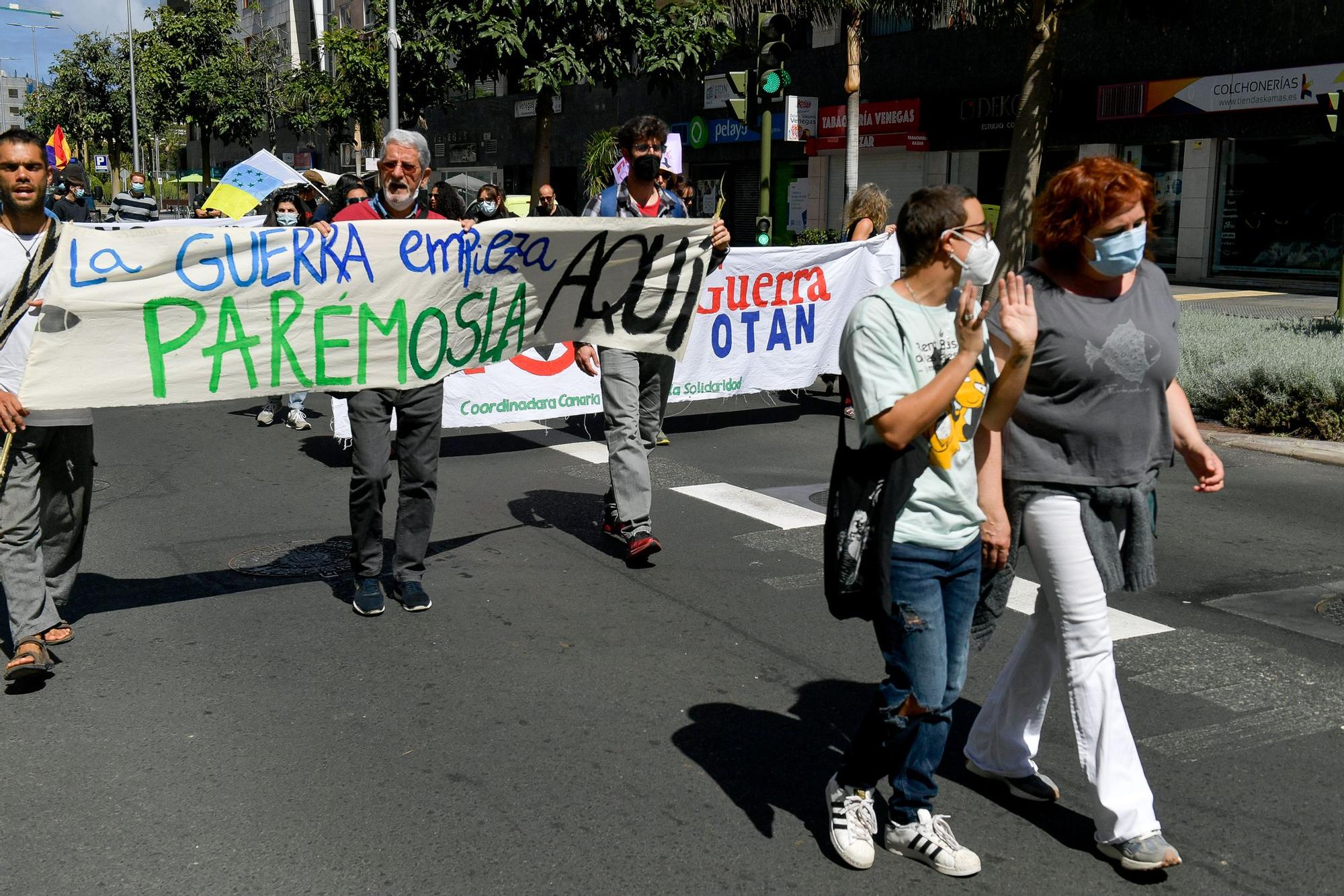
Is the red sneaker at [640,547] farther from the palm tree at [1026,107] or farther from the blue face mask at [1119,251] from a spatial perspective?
the palm tree at [1026,107]

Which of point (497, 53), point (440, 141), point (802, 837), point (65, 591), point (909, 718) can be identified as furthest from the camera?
point (440, 141)

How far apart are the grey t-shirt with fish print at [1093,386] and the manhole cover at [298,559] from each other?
A: 12.3 feet

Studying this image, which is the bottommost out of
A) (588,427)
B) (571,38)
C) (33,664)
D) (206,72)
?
(588,427)

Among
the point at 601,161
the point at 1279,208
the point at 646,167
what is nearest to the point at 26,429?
the point at 646,167

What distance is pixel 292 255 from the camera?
5340 mm

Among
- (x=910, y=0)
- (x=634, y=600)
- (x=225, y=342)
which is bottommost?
(x=634, y=600)

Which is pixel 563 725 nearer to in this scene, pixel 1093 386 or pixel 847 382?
pixel 847 382

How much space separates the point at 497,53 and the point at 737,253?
13.6 metres

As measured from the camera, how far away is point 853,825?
3436 millimetres

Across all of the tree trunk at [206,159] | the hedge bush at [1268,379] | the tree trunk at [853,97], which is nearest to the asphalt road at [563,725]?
the hedge bush at [1268,379]

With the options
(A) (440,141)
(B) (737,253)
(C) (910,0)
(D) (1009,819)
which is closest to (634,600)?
(D) (1009,819)

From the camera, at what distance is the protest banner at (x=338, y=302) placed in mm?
4812

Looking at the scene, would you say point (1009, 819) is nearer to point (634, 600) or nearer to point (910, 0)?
point (634, 600)

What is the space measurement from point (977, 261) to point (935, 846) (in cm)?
147
